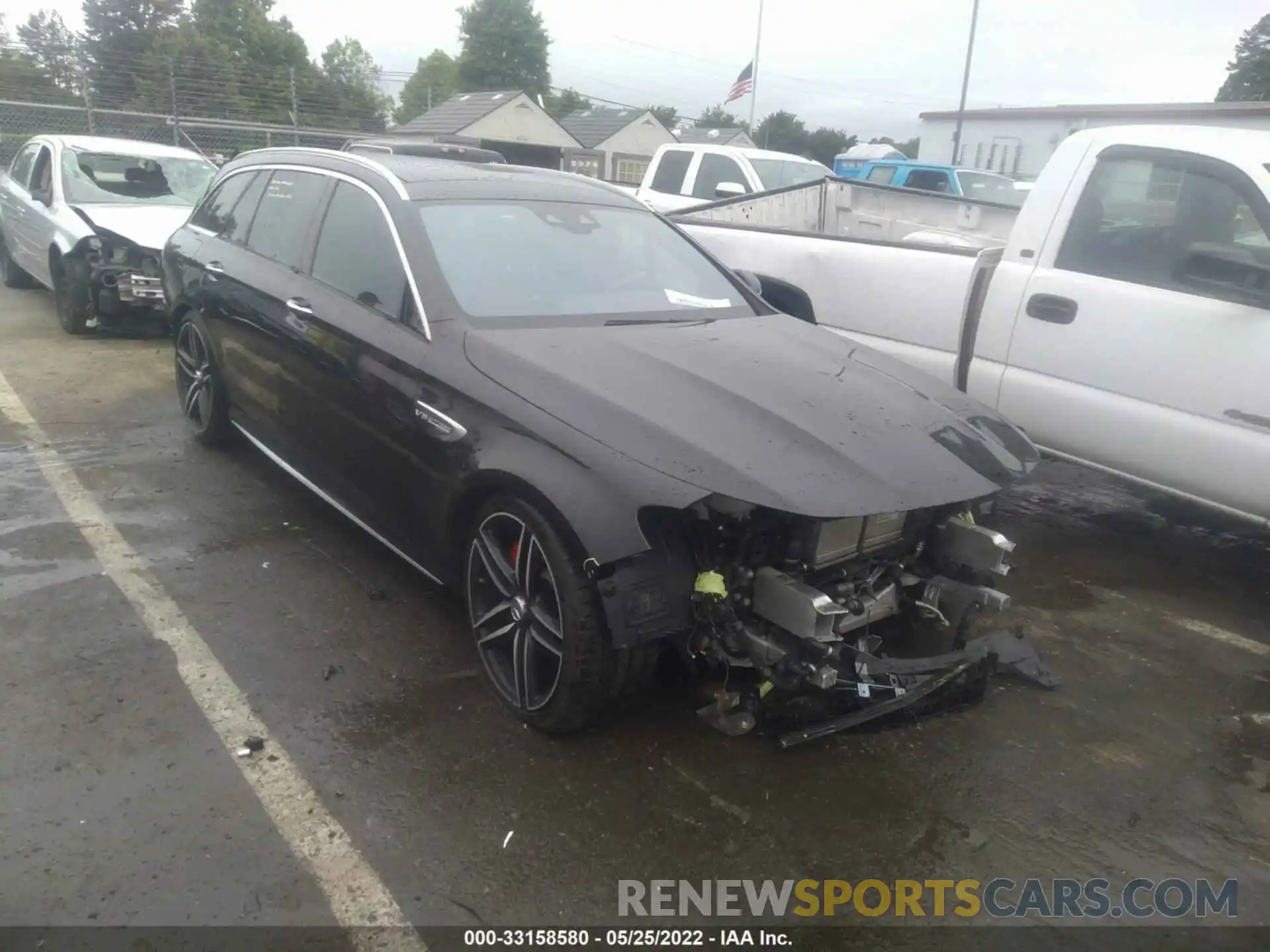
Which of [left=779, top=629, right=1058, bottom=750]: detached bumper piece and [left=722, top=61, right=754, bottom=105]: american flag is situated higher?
[left=722, top=61, right=754, bottom=105]: american flag

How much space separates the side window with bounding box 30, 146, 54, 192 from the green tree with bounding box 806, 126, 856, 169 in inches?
2050

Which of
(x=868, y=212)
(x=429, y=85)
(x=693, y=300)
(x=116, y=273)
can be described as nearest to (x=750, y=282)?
(x=693, y=300)

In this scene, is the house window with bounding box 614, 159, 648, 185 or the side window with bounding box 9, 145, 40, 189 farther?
the house window with bounding box 614, 159, 648, 185

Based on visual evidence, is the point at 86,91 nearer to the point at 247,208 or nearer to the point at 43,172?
the point at 43,172

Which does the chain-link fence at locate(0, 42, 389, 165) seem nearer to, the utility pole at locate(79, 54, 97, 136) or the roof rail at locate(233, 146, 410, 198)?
the utility pole at locate(79, 54, 97, 136)

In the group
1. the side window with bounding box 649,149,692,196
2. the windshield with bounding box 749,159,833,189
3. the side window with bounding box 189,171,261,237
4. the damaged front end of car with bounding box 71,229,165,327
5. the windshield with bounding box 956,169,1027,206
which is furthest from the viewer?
the windshield with bounding box 956,169,1027,206

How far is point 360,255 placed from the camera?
383cm

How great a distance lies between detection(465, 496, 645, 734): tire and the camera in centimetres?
282

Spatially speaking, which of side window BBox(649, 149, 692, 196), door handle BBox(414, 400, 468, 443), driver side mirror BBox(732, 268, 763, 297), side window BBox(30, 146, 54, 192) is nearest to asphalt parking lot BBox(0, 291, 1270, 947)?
door handle BBox(414, 400, 468, 443)

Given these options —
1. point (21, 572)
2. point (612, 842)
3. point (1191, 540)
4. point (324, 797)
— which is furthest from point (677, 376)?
point (1191, 540)

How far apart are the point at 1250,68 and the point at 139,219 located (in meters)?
61.3

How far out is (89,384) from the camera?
675cm

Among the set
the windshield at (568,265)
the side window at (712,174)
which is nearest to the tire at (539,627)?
the windshield at (568,265)

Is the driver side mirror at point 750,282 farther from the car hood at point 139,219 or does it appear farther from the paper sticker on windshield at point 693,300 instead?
the car hood at point 139,219
